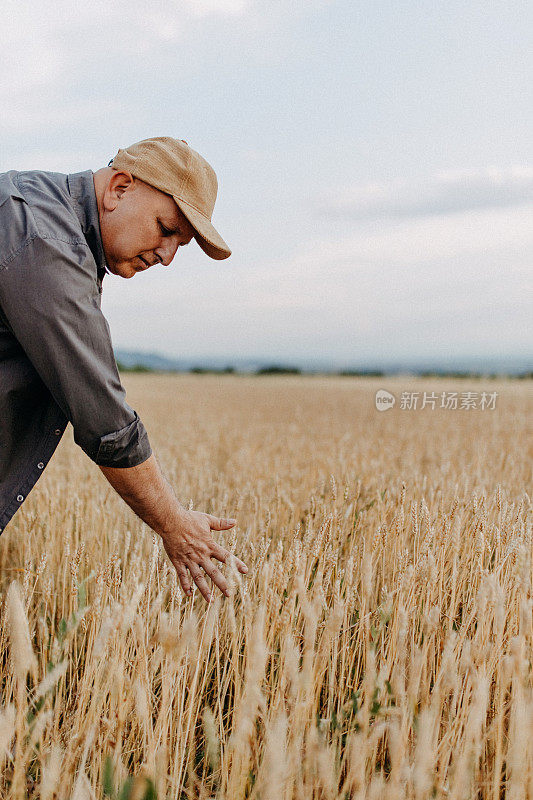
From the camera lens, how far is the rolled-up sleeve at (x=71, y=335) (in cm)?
173

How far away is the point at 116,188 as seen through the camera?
2.04 metres

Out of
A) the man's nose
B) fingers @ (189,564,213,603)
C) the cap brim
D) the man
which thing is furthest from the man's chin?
fingers @ (189,564,213,603)

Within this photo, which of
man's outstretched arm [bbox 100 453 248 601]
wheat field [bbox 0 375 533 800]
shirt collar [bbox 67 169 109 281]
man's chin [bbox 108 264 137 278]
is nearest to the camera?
wheat field [bbox 0 375 533 800]

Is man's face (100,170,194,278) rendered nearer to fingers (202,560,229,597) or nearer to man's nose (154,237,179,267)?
man's nose (154,237,179,267)

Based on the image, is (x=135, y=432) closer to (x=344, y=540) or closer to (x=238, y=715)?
(x=238, y=715)

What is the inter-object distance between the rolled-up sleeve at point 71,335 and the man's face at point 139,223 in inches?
8.7

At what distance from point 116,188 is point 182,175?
0.76ft

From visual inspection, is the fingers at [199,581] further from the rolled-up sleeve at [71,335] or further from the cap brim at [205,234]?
the cap brim at [205,234]

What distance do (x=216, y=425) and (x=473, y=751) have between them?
6.84 m

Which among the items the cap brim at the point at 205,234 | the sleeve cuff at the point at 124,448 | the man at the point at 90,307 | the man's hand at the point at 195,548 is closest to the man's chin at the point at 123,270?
the man at the point at 90,307

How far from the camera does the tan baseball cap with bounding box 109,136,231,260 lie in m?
1.95

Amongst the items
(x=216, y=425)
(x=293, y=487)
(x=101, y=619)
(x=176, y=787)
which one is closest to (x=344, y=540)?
(x=293, y=487)

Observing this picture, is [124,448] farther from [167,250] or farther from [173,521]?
[167,250]

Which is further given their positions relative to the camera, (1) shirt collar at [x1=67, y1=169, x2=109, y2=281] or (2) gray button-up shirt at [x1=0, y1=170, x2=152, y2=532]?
(1) shirt collar at [x1=67, y1=169, x2=109, y2=281]
